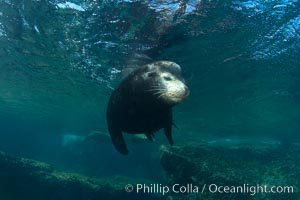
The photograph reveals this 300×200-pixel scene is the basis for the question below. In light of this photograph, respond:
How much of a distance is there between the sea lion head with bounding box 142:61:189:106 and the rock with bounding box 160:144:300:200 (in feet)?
22.5

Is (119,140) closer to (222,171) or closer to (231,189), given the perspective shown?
(231,189)

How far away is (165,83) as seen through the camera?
4.84 metres

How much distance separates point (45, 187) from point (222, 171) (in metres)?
9.79

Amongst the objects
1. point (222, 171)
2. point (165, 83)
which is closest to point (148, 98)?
point (165, 83)

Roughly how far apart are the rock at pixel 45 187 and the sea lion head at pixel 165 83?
40.4 ft

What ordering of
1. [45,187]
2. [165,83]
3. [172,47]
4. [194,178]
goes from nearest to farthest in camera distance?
[165,83] < [194,178] < [172,47] < [45,187]

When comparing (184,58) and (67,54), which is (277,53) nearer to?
(184,58)

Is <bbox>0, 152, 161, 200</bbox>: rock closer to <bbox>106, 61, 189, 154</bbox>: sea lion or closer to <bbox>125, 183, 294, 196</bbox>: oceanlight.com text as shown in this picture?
<bbox>125, 183, 294, 196</bbox>: oceanlight.com text

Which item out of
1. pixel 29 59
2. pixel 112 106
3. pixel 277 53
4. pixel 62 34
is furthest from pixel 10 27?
pixel 277 53

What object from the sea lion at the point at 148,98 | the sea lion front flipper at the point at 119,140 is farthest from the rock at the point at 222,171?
the sea lion at the point at 148,98

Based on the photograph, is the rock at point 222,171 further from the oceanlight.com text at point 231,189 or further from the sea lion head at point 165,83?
the sea lion head at point 165,83

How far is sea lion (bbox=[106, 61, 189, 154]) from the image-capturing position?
185 inches

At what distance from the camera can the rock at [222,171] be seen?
11.1m

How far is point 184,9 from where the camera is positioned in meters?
10.5
